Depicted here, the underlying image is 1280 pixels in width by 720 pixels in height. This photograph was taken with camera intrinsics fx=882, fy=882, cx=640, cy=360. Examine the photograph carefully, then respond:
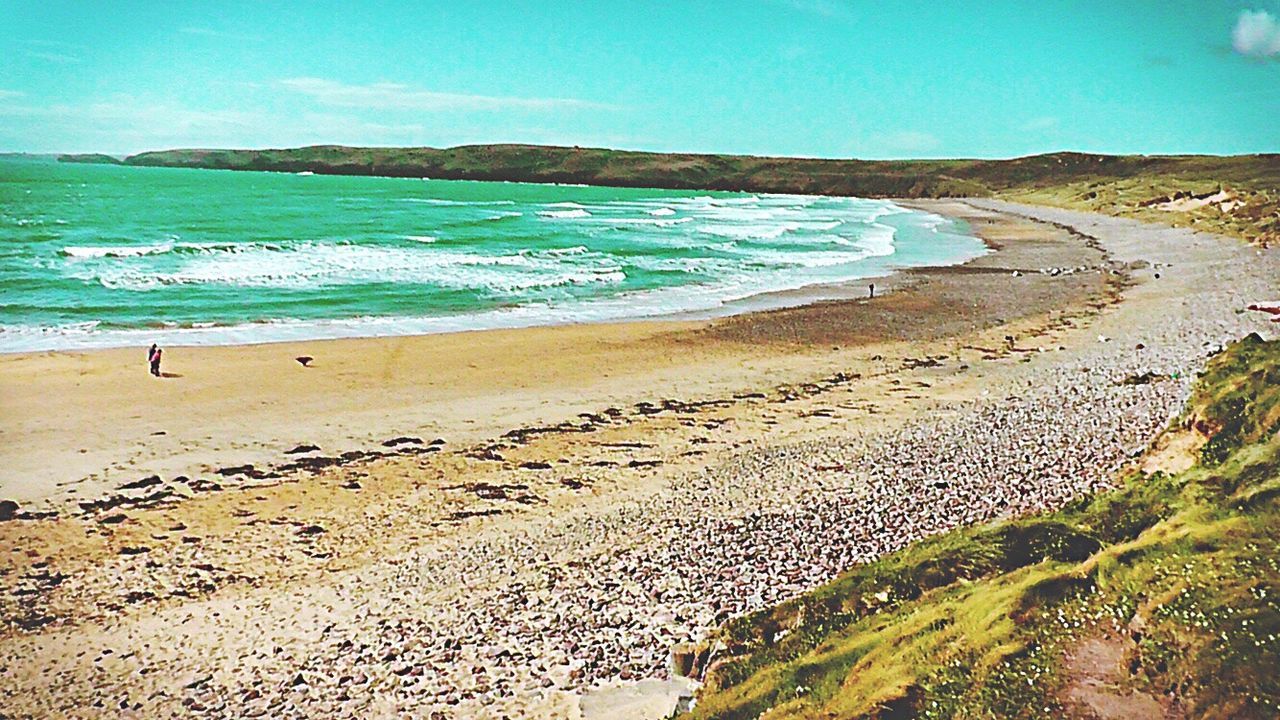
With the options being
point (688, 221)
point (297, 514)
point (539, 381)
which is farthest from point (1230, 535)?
point (688, 221)

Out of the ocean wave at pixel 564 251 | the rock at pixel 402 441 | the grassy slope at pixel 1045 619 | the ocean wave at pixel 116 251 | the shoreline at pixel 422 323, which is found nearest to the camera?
the grassy slope at pixel 1045 619

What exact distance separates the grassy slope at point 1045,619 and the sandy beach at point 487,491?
142 cm

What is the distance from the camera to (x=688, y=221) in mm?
64375

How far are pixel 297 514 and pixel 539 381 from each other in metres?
7.05

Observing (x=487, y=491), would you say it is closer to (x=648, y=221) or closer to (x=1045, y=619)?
(x=1045, y=619)

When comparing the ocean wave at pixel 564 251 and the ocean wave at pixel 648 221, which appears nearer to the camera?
the ocean wave at pixel 564 251

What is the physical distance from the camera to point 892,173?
436 feet

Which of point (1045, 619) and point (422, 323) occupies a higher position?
point (1045, 619)

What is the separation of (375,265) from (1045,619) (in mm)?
33158

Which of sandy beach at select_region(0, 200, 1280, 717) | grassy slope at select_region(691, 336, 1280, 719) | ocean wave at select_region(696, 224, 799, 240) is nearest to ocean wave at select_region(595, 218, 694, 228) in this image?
ocean wave at select_region(696, 224, 799, 240)

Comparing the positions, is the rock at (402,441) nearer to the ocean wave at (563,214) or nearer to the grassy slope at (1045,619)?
the grassy slope at (1045,619)

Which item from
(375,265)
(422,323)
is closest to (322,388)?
(422,323)

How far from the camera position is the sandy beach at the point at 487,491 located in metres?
7.23

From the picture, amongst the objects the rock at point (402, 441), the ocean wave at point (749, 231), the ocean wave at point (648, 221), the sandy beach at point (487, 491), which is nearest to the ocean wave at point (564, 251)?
the ocean wave at point (749, 231)
